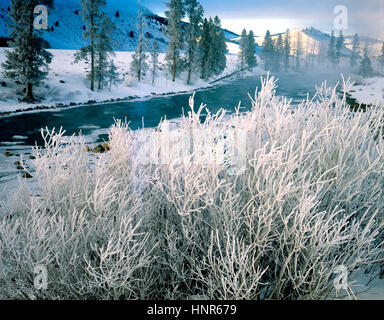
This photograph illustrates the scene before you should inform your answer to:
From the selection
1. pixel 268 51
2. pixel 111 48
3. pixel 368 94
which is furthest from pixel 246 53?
pixel 111 48

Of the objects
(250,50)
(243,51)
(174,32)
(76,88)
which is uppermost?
(250,50)

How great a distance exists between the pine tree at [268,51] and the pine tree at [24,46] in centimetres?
5062

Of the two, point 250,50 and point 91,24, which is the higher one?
point 250,50

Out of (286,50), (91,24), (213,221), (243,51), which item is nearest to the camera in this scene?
(213,221)

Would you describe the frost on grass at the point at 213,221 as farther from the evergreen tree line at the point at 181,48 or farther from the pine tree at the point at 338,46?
the pine tree at the point at 338,46

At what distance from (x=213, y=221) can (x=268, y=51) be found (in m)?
64.7

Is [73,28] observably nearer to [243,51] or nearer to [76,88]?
[243,51]

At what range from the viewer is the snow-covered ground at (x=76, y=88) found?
1552 cm

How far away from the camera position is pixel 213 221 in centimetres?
241

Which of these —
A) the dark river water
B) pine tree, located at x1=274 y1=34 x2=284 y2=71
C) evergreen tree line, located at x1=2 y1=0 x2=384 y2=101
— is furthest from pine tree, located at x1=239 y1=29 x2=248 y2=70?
the dark river water

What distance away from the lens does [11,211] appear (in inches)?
121

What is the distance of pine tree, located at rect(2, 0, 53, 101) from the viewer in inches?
611
